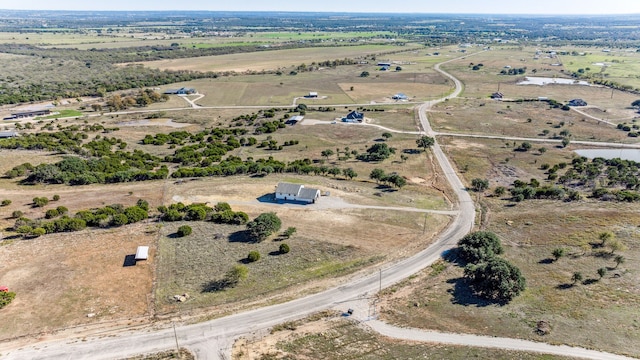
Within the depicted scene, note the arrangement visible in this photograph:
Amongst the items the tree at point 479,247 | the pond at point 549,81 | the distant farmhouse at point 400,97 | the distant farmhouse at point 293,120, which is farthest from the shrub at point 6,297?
the pond at point 549,81

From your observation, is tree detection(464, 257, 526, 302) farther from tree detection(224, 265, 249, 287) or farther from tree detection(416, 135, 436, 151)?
tree detection(416, 135, 436, 151)

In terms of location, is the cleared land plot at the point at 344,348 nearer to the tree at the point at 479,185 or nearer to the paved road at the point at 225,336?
the paved road at the point at 225,336

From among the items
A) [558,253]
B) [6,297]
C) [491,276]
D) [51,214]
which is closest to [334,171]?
[491,276]

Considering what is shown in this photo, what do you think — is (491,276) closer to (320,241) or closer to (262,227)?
(320,241)

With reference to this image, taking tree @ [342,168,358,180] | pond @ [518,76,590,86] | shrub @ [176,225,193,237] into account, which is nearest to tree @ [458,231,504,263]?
tree @ [342,168,358,180]

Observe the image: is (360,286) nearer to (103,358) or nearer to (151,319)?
(151,319)

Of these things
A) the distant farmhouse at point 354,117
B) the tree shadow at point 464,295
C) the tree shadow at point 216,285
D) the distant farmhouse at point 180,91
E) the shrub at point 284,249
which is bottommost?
the tree shadow at point 216,285
